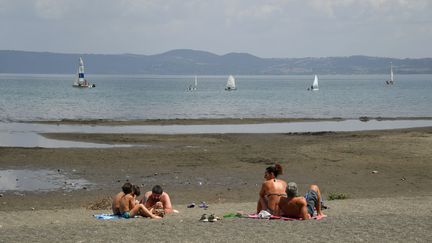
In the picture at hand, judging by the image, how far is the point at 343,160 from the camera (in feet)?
82.8

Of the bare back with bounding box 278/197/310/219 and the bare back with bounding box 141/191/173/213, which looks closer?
the bare back with bounding box 278/197/310/219

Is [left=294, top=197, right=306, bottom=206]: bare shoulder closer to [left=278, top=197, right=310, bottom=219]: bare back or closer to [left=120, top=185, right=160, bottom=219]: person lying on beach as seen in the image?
[left=278, top=197, right=310, bottom=219]: bare back

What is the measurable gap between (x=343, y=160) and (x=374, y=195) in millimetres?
6587

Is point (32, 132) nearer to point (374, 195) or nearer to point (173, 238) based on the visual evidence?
point (374, 195)

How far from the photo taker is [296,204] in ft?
42.4

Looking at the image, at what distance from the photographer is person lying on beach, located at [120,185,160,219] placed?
13.7m

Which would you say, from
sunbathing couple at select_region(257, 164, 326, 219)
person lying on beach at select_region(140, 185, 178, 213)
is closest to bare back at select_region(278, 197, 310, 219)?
sunbathing couple at select_region(257, 164, 326, 219)

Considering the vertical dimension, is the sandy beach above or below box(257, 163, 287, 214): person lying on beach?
below

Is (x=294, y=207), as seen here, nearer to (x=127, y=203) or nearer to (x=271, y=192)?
(x=271, y=192)

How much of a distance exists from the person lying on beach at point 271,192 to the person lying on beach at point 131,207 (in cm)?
227

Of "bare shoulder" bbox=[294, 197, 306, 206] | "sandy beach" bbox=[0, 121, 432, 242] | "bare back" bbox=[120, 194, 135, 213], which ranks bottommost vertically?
"sandy beach" bbox=[0, 121, 432, 242]

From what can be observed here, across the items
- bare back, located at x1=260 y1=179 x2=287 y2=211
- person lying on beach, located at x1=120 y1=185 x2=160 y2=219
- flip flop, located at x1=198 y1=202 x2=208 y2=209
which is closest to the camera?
bare back, located at x1=260 y1=179 x2=287 y2=211

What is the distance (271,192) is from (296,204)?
0.69 metres

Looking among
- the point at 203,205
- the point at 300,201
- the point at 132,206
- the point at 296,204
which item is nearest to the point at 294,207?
the point at 296,204
